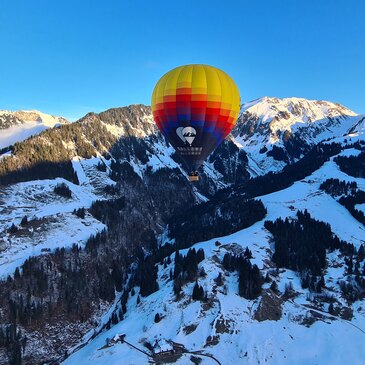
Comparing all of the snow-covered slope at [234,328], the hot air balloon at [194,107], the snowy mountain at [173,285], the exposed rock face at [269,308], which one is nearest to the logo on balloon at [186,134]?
the hot air balloon at [194,107]

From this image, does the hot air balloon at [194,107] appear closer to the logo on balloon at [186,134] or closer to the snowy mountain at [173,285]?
the logo on balloon at [186,134]

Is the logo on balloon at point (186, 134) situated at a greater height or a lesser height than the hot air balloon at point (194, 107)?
lesser

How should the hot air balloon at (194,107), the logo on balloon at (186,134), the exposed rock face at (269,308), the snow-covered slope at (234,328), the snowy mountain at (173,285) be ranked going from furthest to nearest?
the exposed rock face at (269,308), the snowy mountain at (173,285), the snow-covered slope at (234,328), the logo on balloon at (186,134), the hot air balloon at (194,107)

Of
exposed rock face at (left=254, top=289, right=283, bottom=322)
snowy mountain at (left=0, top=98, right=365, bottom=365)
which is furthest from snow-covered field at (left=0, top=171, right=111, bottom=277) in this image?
exposed rock face at (left=254, top=289, right=283, bottom=322)

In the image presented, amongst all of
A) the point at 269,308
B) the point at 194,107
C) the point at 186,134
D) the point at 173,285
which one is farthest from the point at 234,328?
the point at 194,107

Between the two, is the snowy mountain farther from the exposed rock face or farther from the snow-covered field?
the snow-covered field

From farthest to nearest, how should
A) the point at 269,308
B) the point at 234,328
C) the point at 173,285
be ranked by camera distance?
the point at 173,285 < the point at 269,308 < the point at 234,328

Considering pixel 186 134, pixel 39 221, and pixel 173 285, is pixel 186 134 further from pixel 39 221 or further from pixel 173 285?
pixel 39 221

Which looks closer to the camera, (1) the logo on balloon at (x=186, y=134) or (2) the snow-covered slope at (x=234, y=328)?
(1) the logo on balloon at (x=186, y=134)
